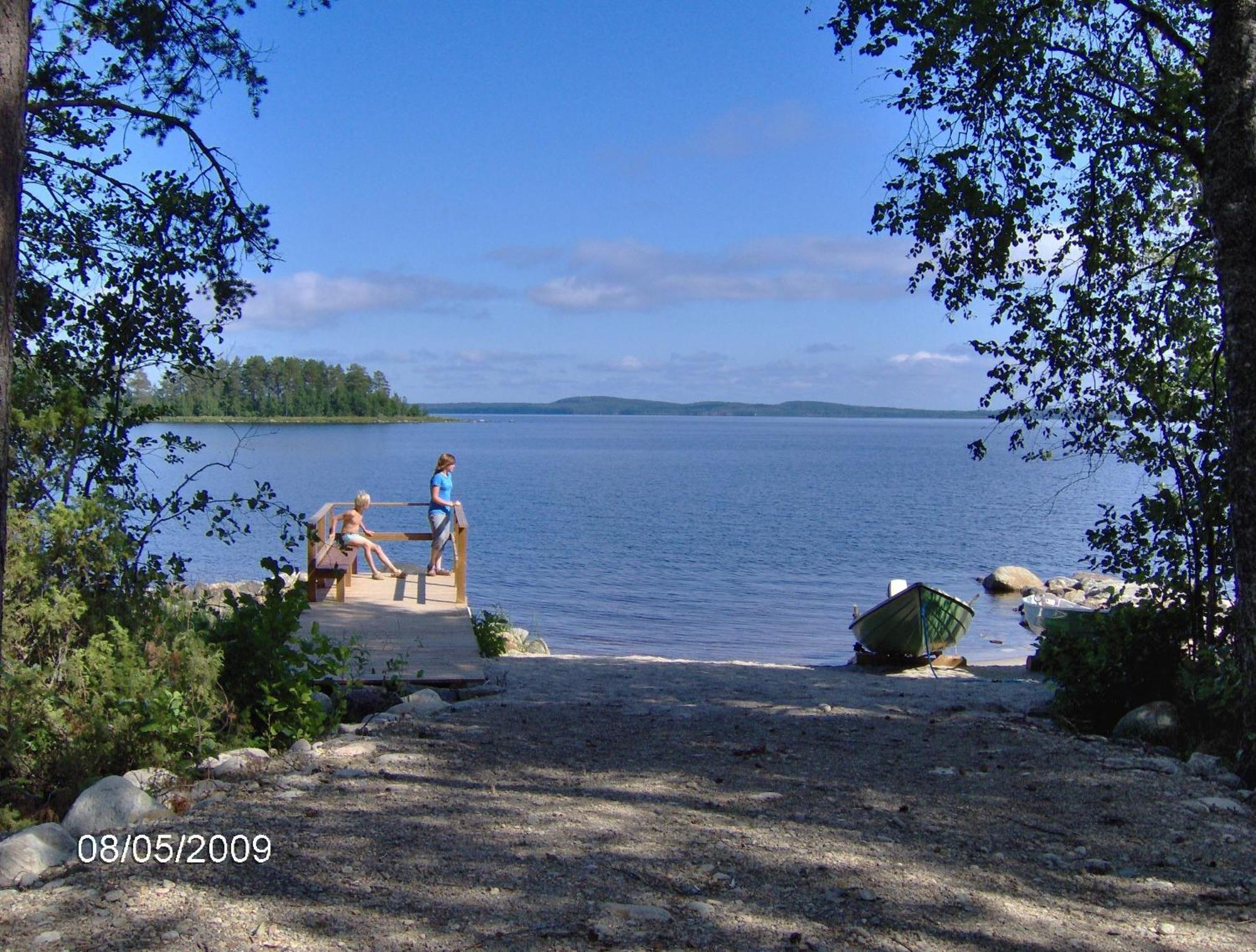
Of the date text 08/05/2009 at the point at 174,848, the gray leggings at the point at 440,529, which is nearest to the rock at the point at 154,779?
the date text 08/05/2009 at the point at 174,848

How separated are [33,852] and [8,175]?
2855 millimetres

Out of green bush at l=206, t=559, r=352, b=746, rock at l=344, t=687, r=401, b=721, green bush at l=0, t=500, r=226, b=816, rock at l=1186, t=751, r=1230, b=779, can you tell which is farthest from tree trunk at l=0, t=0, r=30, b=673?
rock at l=1186, t=751, r=1230, b=779

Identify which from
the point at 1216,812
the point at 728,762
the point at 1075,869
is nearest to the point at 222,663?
the point at 728,762

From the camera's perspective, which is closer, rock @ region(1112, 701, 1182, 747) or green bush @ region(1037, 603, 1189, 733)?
rock @ region(1112, 701, 1182, 747)

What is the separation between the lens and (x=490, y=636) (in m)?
12.4

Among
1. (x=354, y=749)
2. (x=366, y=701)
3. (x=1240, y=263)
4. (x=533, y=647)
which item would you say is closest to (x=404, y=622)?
(x=366, y=701)

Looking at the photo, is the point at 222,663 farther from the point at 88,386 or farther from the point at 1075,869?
the point at 1075,869

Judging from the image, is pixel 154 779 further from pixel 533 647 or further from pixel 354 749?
pixel 533 647

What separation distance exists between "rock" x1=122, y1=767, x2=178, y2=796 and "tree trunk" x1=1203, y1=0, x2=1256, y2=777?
229 inches

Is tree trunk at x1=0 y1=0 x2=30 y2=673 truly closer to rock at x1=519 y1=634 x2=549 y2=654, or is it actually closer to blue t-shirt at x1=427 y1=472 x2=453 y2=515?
blue t-shirt at x1=427 y1=472 x2=453 y2=515

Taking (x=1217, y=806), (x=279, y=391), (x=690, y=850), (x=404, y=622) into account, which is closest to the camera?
(x=690, y=850)

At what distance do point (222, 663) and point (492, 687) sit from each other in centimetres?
283

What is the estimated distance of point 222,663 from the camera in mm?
6156

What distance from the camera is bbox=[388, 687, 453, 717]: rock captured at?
7.06m
